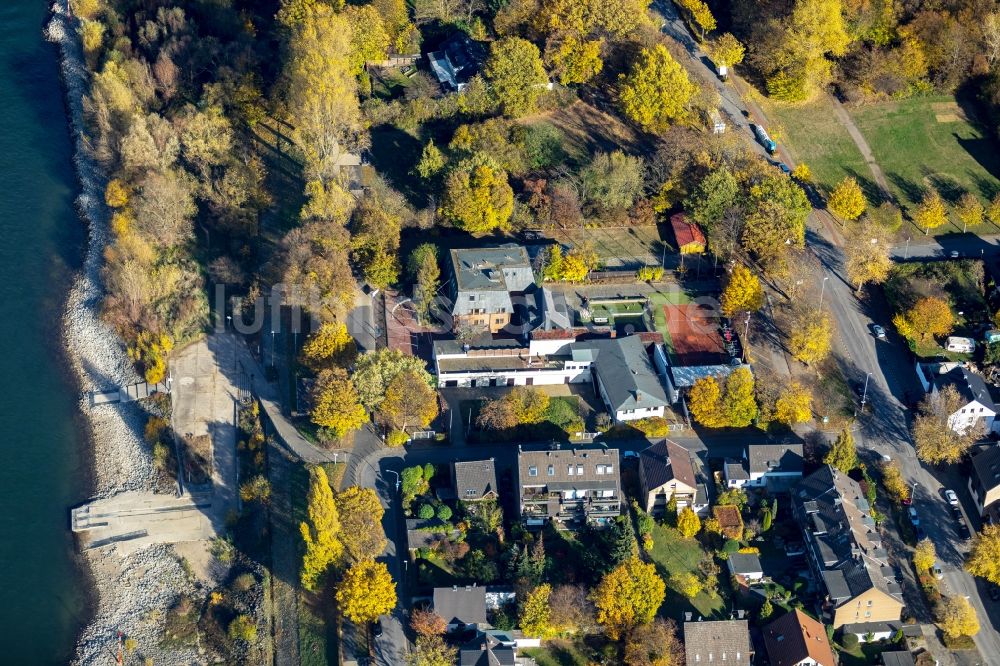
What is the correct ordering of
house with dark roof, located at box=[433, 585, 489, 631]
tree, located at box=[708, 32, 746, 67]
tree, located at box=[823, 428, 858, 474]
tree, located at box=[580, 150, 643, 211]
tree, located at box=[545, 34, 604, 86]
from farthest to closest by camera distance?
tree, located at box=[708, 32, 746, 67]
tree, located at box=[545, 34, 604, 86]
tree, located at box=[580, 150, 643, 211]
tree, located at box=[823, 428, 858, 474]
house with dark roof, located at box=[433, 585, 489, 631]

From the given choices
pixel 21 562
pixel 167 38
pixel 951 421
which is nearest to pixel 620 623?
pixel 951 421

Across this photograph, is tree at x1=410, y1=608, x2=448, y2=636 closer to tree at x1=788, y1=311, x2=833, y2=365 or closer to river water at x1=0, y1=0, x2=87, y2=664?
river water at x1=0, y1=0, x2=87, y2=664

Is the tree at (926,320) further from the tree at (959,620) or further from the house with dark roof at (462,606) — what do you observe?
the house with dark roof at (462,606)

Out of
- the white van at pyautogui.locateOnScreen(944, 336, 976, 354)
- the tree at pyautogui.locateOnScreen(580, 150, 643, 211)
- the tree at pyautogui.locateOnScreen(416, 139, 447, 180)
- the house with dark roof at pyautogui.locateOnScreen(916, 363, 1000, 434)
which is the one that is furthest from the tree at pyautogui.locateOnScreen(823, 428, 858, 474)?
the tree at pyautogui.locateOnScreen(416, 139, 447, 180)

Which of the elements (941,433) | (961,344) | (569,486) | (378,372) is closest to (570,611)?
(569,486)

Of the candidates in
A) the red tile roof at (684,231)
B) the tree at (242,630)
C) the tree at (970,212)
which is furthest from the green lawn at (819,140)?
the tree at (242,630)

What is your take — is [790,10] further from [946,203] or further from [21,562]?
[21,562]

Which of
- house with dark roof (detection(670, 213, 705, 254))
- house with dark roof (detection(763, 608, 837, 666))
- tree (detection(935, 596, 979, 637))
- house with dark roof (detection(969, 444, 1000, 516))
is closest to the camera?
house with dark roof (detection(763, 608, 837, 666))
